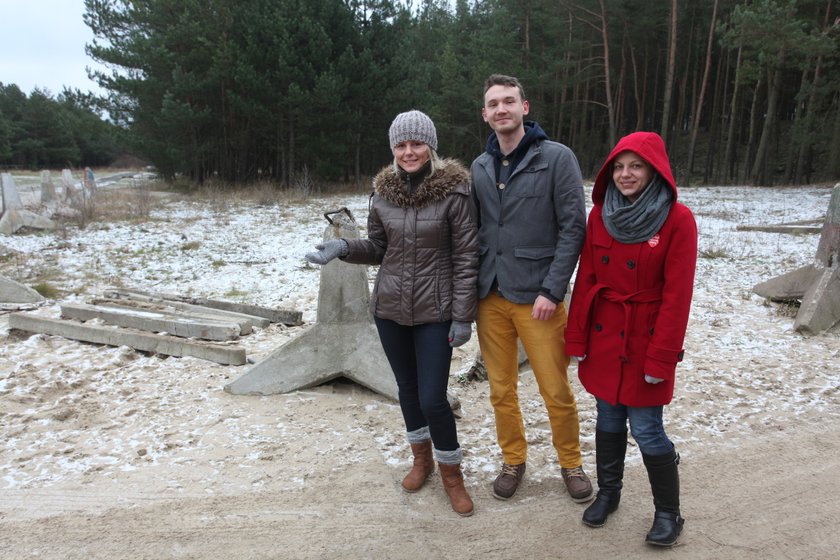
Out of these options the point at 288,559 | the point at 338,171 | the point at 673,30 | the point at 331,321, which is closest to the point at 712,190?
the point at 673,30

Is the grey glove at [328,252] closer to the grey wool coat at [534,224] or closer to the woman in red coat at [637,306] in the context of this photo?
the grey wool coat at [534,224]

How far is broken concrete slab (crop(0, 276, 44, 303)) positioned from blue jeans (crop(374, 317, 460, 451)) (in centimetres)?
599

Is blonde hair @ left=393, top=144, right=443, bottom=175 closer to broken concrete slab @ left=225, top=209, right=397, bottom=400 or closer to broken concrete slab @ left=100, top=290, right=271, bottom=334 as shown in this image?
broken concrete slab @ left=225, top=209, right=397, bottom=400

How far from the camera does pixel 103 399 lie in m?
4.29

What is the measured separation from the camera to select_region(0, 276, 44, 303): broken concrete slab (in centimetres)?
680

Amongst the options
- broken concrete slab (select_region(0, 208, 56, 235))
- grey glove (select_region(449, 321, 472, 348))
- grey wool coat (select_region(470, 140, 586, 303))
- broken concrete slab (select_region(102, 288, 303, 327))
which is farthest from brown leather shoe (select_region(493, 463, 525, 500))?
broken concrete slab (select_region(0, 208, 56, 235))

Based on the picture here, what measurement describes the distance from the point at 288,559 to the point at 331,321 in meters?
2.06

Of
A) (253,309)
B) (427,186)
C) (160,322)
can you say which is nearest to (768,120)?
(253,309)

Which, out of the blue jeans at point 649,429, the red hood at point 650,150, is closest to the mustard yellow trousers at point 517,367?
the blue jeans at point 649,429

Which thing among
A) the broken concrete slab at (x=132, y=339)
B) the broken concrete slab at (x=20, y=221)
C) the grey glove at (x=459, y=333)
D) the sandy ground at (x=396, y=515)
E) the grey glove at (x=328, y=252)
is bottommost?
the sandy ground at (x=396, y=515)

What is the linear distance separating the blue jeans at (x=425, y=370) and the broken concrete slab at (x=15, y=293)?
5.99 m

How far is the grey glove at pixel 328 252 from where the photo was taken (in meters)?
2.84

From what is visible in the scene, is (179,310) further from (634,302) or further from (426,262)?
(634,302)

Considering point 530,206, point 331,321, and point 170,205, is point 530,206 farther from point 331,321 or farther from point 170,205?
point 170,205
